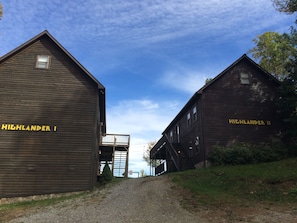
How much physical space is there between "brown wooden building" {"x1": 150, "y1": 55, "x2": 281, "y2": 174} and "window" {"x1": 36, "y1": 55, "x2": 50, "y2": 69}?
40.5 feet

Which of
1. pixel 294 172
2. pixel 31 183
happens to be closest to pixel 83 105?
pixel 31 183


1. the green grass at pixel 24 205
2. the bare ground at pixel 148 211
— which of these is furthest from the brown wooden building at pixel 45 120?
the bare ground at pixel 148 211

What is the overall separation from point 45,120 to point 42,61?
462 cm

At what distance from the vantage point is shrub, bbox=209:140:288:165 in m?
21.4

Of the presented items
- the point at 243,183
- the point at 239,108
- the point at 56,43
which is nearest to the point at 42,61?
the point at 56,43

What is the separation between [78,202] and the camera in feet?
50.1

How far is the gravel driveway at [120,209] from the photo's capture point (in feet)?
37.5

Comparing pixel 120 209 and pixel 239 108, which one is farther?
pixel 239 108

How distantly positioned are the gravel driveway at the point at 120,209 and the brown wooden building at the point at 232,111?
316 inches

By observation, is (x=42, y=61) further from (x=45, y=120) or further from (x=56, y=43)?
(x=45, y=120)

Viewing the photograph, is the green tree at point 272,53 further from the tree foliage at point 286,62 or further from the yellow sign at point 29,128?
the yellow sign at point 29,128

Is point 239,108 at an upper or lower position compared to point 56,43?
lower

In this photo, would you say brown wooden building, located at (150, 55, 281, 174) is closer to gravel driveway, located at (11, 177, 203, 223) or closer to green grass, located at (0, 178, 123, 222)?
gravel driveway, located at (11, 177, 203, 223)

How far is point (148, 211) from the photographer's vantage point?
1251cm
